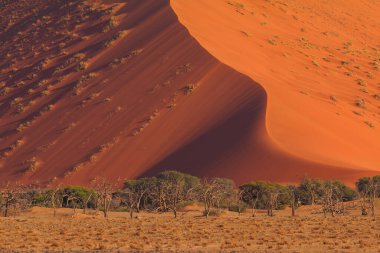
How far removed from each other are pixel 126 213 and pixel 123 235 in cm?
1496

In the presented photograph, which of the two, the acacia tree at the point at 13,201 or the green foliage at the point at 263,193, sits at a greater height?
the green foliage at the point at 263,193

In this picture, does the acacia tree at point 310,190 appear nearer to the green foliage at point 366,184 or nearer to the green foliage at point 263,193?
the green foliage at point 263,193

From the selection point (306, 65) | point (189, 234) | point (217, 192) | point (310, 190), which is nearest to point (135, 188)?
point (217, 192)

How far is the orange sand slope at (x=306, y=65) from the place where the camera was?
5506 centimetres

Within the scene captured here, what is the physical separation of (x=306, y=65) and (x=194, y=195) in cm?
2635

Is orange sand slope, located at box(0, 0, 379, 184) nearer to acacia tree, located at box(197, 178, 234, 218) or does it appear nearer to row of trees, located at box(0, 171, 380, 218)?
row of trees, located at box(0, 171, 380, 218)

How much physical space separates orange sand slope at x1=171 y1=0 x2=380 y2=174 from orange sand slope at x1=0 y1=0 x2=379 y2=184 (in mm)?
Result: 170

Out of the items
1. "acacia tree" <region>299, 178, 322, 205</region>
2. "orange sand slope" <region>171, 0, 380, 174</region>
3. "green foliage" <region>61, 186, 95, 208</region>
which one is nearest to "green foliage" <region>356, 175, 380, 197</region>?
"acacia tree" <region>299, 178, 322, 205</region>

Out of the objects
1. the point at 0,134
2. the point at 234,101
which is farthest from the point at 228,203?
the point at 0,134

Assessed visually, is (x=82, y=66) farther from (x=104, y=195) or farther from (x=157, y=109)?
(x=104, y=195)

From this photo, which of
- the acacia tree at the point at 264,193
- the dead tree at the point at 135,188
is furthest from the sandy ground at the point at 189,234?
the dead tree at the point at 135,188

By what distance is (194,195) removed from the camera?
4831cm

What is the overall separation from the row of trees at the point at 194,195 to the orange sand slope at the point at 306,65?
5177 millimetres

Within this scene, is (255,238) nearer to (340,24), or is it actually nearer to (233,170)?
(233,170)
